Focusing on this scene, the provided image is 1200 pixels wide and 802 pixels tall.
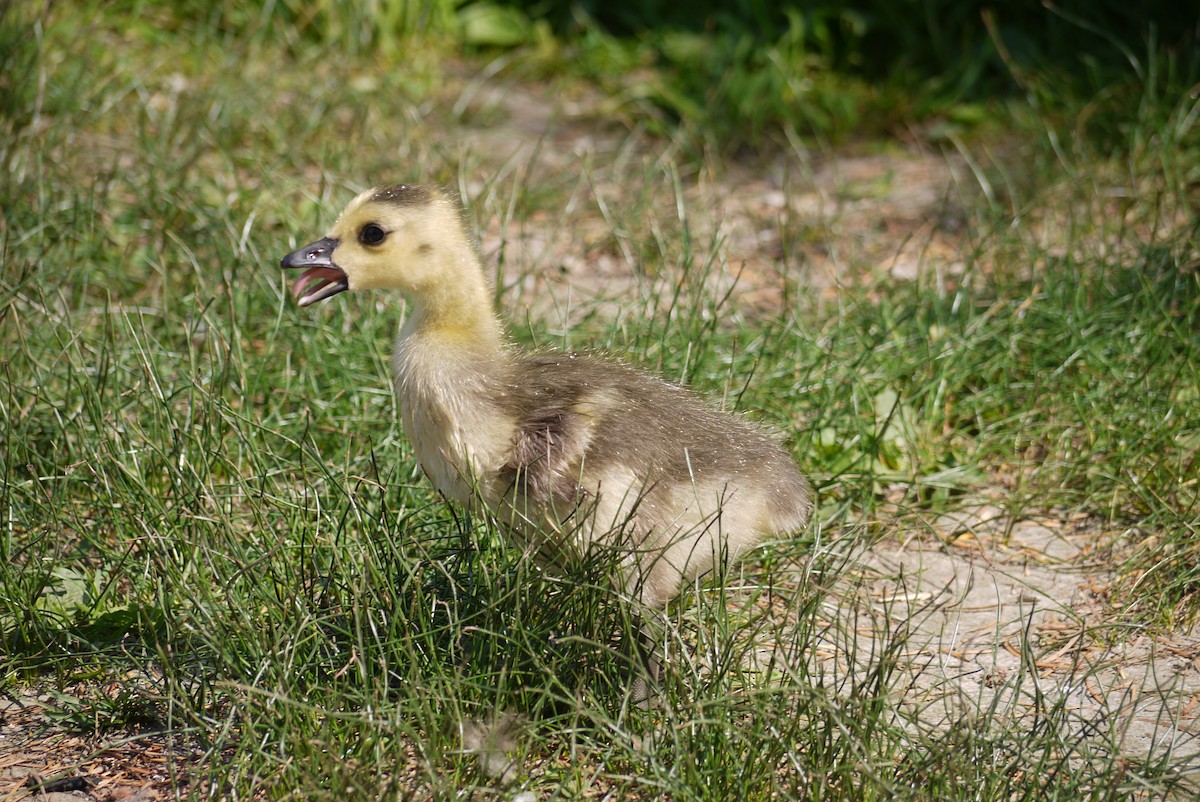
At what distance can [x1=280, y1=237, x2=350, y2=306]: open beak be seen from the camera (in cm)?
295

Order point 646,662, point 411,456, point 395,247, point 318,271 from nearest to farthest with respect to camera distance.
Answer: point 646,662 → point 395,247 → point 318,271 → point 411,456

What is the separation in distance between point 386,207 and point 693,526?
37.2 inches

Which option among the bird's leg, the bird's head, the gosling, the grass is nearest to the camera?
the grass

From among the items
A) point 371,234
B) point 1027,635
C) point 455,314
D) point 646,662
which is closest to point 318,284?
point 371,234

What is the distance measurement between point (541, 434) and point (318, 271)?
0.65m

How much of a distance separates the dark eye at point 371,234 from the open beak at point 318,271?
0.07 metres

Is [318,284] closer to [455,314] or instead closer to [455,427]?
[455,314]

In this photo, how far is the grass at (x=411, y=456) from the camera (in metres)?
2.53

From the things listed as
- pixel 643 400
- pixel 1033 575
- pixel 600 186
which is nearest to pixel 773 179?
pixel 600 186

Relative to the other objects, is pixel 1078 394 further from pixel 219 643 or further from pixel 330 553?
pixel 219 643

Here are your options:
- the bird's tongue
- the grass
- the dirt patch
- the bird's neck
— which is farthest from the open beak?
the dirt patch

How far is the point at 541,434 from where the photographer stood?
2820 mm

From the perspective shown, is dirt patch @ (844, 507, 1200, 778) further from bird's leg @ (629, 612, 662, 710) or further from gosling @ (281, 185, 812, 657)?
bird's leg @ (629, 612, 662, 710)

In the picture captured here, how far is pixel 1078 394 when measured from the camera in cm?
397
